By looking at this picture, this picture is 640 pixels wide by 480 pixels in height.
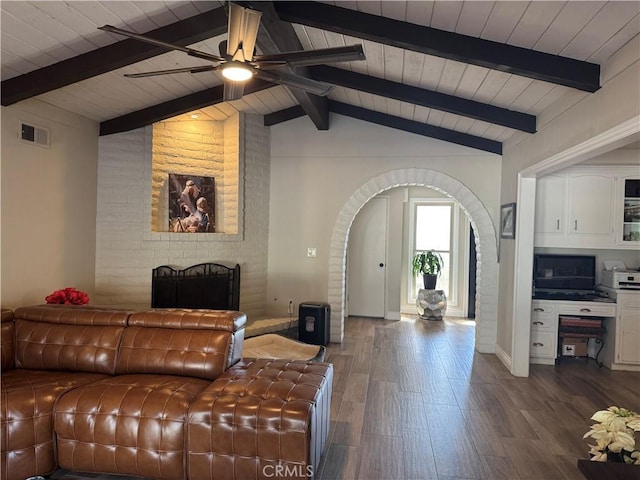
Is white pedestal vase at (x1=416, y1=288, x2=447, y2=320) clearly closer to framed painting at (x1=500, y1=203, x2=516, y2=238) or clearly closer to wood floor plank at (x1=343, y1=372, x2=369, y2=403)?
framed painting at (x1=500, y1=203, x2=516, y2=238)

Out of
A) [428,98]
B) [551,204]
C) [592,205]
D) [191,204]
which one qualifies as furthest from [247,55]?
[592,205]

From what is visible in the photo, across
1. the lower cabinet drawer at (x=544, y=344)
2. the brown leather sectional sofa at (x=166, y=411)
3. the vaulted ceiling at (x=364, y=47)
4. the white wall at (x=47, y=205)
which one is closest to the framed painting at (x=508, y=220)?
the vaulted ceiling at (x=364, y=47)

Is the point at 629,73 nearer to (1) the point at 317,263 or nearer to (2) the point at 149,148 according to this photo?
(1) the point at 317,263

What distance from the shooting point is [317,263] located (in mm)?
5539

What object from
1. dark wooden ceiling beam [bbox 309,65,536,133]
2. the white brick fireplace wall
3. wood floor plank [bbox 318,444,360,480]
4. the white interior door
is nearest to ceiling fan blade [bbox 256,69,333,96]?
dark wooden ceiling beam [bbox 309,65,536,133]

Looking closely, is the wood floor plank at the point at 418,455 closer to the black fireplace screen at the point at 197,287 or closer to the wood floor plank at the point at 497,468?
the wood floor plank at the point at 497,468

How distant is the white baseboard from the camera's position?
14.3ft

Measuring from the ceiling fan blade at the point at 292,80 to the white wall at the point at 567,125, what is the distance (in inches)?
69.5

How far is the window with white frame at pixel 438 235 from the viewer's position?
23.8 feet

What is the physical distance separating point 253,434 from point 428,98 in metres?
3.33

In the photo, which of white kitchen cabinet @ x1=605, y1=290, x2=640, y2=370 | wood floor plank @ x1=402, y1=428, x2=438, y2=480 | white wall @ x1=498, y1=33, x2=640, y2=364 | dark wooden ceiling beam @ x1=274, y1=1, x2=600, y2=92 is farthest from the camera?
white kitchen cabinet @ x1=605, y1=290, x2=640, y2=370

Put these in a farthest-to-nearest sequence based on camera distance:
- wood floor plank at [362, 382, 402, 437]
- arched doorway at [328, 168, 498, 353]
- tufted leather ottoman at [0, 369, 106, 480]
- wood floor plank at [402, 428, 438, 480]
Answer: arched doorway at [328, 168, 498, 353], wood floor plank at [362, 382, 402, 437], wood floor plank at [402, 428, 438, 480], tufted leather ottoman at [0, 369, 106, 480]

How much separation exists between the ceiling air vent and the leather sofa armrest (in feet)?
10.0

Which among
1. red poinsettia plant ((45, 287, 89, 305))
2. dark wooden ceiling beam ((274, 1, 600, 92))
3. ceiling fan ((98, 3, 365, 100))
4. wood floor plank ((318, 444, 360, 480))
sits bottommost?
wood floor plank ((318, 444, 360, 480))
